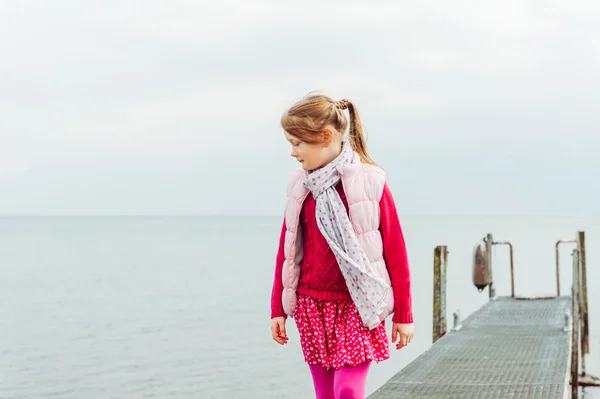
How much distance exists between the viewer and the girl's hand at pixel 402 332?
3.62m

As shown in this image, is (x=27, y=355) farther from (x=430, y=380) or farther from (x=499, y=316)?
(x=430, y=380)

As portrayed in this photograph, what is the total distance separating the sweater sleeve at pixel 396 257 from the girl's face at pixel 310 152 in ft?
0.98

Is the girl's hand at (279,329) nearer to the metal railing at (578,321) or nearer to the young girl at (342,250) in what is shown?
the young girl at (342,250)

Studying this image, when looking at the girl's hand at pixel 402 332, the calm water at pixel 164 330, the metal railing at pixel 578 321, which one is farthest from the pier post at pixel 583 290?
the girl's hand at pixel 402 332

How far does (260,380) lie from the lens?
18.3 meters

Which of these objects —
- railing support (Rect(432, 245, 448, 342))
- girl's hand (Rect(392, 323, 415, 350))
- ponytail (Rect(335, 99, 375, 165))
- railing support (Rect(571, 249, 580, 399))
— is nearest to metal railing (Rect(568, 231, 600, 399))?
railing support (Rect(571, 249, 580, 399))

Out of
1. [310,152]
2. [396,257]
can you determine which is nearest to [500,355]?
[396,257]

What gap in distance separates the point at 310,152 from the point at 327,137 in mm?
100

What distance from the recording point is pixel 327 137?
361cm

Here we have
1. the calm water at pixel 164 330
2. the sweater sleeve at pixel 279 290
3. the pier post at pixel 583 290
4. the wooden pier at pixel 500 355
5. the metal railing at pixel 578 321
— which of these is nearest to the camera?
the sweater sleeve at pixel 279 290

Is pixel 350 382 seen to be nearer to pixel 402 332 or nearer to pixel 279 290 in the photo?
pixel 402 332

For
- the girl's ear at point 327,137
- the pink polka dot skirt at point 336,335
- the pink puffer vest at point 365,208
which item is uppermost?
the girl's ear at point 327,137

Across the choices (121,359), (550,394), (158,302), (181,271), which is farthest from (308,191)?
(181,271)

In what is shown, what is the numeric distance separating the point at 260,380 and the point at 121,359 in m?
4.58
